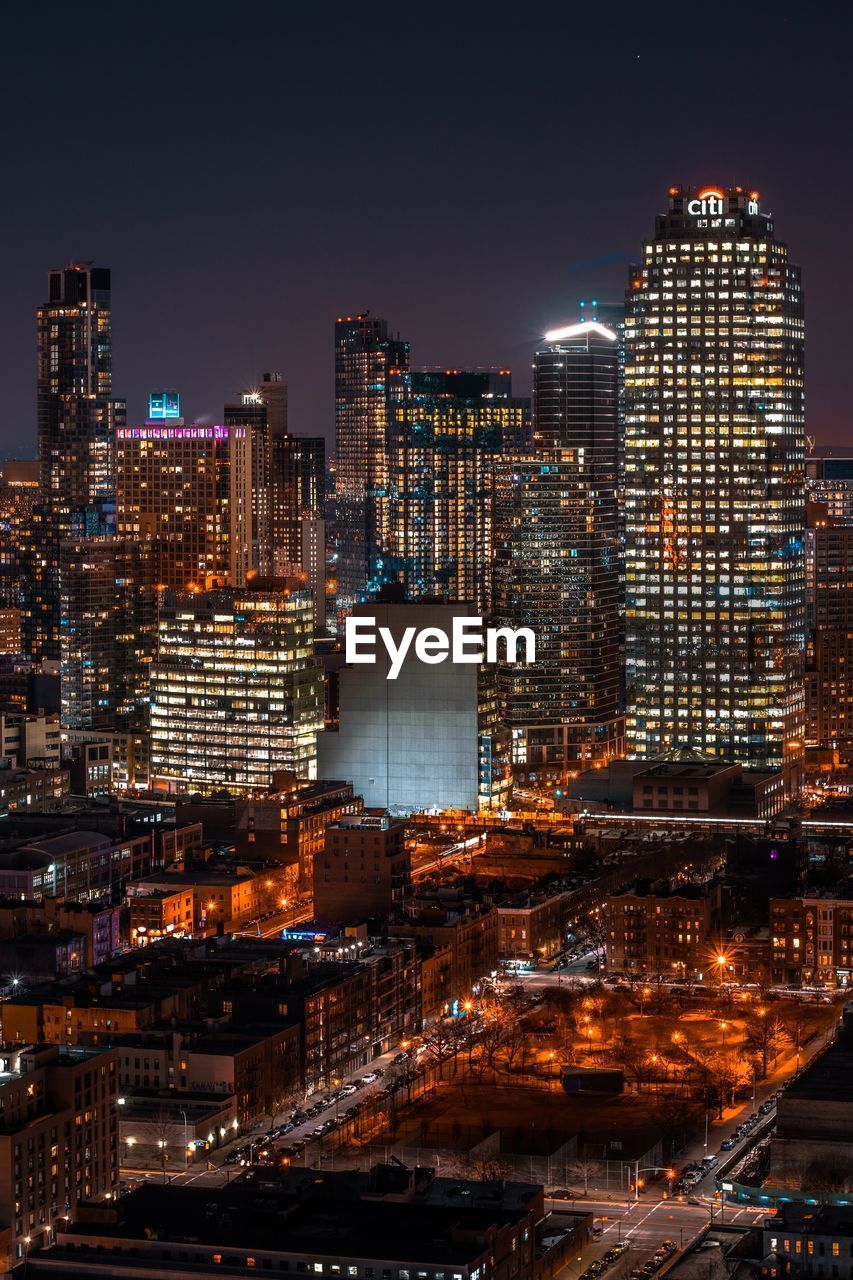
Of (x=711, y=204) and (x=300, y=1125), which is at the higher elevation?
(x=711, y=204)

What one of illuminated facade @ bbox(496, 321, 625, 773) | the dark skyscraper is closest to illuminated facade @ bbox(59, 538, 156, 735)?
illuminated facade @ bbox(496, 321, 625, 773)

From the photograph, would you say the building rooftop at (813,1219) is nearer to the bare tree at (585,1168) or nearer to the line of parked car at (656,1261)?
the line of parked car at (656,1261)

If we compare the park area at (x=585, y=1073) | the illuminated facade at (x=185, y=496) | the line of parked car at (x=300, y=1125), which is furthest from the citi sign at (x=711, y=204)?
the line of parked car at (x=300, y=1125)

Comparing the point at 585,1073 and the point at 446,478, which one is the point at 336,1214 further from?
the point at 446,478

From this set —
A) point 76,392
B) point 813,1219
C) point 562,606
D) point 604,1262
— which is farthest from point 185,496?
point 813,1219

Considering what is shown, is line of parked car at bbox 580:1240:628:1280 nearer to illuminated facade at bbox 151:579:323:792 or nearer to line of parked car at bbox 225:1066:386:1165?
line of parked car at bbox 225:1066:386:1165
